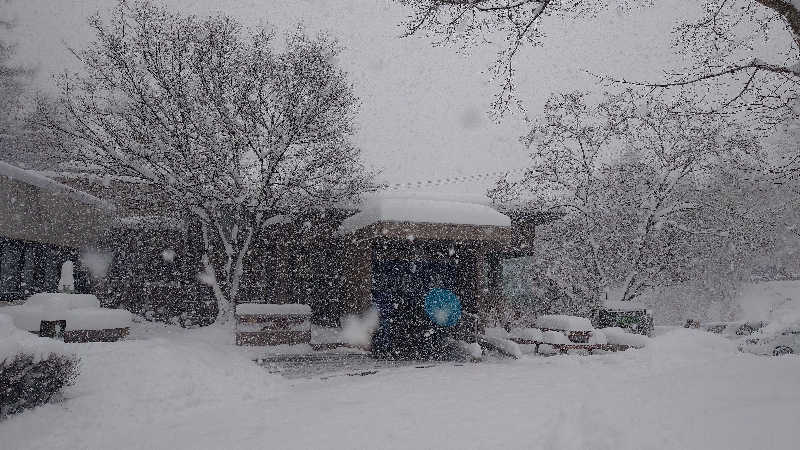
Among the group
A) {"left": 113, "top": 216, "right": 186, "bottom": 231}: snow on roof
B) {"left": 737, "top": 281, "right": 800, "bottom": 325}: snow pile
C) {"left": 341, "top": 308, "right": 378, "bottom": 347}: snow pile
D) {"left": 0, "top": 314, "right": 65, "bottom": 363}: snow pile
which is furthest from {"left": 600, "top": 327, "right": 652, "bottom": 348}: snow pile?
{"left": 737, "top": 281, "right": 800, "bottom": 325}: snow pile

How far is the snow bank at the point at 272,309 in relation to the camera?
1459 cm

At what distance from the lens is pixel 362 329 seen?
14539 millimetres

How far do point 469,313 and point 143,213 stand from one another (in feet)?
45.9

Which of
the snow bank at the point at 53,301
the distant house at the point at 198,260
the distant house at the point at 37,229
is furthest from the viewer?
the distant house at the point at 198,260

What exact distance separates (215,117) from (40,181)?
5231 mm

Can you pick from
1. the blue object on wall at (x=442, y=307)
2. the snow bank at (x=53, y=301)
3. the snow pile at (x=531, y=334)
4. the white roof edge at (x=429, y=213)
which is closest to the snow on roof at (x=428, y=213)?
the white roof edge at (x=429, y=213)

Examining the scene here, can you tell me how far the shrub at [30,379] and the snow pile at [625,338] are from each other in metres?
13.2

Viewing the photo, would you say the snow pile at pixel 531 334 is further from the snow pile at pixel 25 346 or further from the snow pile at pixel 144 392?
the snow pile at pixel 25 346

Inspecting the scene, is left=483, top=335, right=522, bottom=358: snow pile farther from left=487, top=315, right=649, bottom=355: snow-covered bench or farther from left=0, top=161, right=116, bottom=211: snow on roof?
left=0, top=161, right=116, bottom=211: snow on roof

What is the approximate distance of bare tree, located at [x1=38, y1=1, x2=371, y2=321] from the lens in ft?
48.3

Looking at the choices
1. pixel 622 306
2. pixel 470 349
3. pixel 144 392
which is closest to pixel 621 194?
pixel 622 306

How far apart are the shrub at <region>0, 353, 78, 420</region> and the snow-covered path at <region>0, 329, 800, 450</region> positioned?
202 mm

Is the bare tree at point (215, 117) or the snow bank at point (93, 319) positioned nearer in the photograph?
the snow bank at point (93, 319)

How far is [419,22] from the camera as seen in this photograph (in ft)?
23.2
